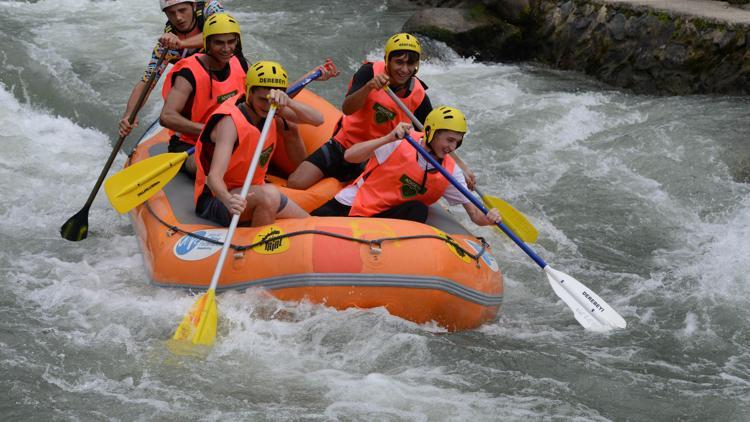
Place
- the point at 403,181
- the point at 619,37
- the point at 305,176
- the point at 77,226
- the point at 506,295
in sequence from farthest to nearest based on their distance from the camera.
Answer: the point at 619,37 < the point at 77,226 < the point at 506,295 < the point at 305,176 < the point at 403,181

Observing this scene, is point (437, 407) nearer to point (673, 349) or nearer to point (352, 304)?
point (352, 304)

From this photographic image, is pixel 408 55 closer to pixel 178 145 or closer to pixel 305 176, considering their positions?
pixel 305 176

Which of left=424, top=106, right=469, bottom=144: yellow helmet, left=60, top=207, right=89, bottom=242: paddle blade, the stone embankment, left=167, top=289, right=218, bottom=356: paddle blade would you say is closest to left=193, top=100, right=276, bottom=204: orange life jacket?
left=167, top=289, right=218, bottom=356: paddle blade

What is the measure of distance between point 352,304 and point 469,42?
6687 millimetres

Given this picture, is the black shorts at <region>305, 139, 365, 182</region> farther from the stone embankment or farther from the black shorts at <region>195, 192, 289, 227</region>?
the stone embankment

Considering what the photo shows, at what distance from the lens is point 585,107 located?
9.13 m

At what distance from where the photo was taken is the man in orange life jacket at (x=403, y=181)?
5.10 m

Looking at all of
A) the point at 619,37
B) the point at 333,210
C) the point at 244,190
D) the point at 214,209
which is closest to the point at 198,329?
the point at 244,190

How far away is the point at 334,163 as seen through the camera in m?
→ 5.72

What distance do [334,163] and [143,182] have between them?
1079mm

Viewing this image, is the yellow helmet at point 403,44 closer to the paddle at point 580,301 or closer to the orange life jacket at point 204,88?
the paddle at point 580,301

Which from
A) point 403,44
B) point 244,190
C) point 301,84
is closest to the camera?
point 244,190

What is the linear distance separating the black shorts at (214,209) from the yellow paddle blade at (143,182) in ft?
0.86

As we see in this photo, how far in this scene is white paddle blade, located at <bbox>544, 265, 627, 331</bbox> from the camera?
521cm
